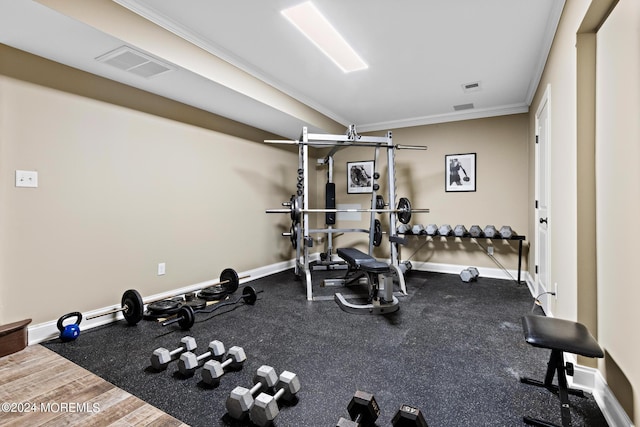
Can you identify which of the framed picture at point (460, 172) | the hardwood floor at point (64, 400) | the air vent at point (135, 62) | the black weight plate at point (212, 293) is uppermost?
the air vent at point (135, 62)

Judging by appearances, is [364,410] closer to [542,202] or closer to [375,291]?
[375,291]

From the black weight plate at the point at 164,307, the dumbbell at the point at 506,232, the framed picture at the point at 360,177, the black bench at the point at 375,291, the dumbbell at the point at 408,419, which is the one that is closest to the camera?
the dumbbell at the point at 408,419

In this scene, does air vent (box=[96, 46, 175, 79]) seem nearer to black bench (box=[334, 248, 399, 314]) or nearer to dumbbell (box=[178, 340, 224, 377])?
dumbbell (box=[178, 340, 224, 377])

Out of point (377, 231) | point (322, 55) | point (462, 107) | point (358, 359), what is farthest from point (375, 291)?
point (462, 107)

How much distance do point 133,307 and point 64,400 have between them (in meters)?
1.07

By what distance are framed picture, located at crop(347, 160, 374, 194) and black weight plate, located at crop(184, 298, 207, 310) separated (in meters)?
3.28

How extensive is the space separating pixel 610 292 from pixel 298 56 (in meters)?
2.86

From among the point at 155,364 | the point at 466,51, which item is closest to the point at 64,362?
the point at 155,364

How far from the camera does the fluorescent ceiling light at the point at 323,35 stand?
228cm

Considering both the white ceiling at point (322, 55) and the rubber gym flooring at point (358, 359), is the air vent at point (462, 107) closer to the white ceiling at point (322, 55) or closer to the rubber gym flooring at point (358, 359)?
the white ceiling at point (322, 55)

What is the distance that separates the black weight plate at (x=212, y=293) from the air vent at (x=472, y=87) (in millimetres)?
3650

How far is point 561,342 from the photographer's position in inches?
51.3

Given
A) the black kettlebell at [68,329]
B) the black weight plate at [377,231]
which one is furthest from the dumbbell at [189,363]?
the black weight plate at [377,231]

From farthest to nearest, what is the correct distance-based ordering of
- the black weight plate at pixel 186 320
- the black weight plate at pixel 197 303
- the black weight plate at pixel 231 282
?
the black weight plate at pixel 231 282, the black weight plate at pixel 197 303, the black weight plate at pixel 186 320
